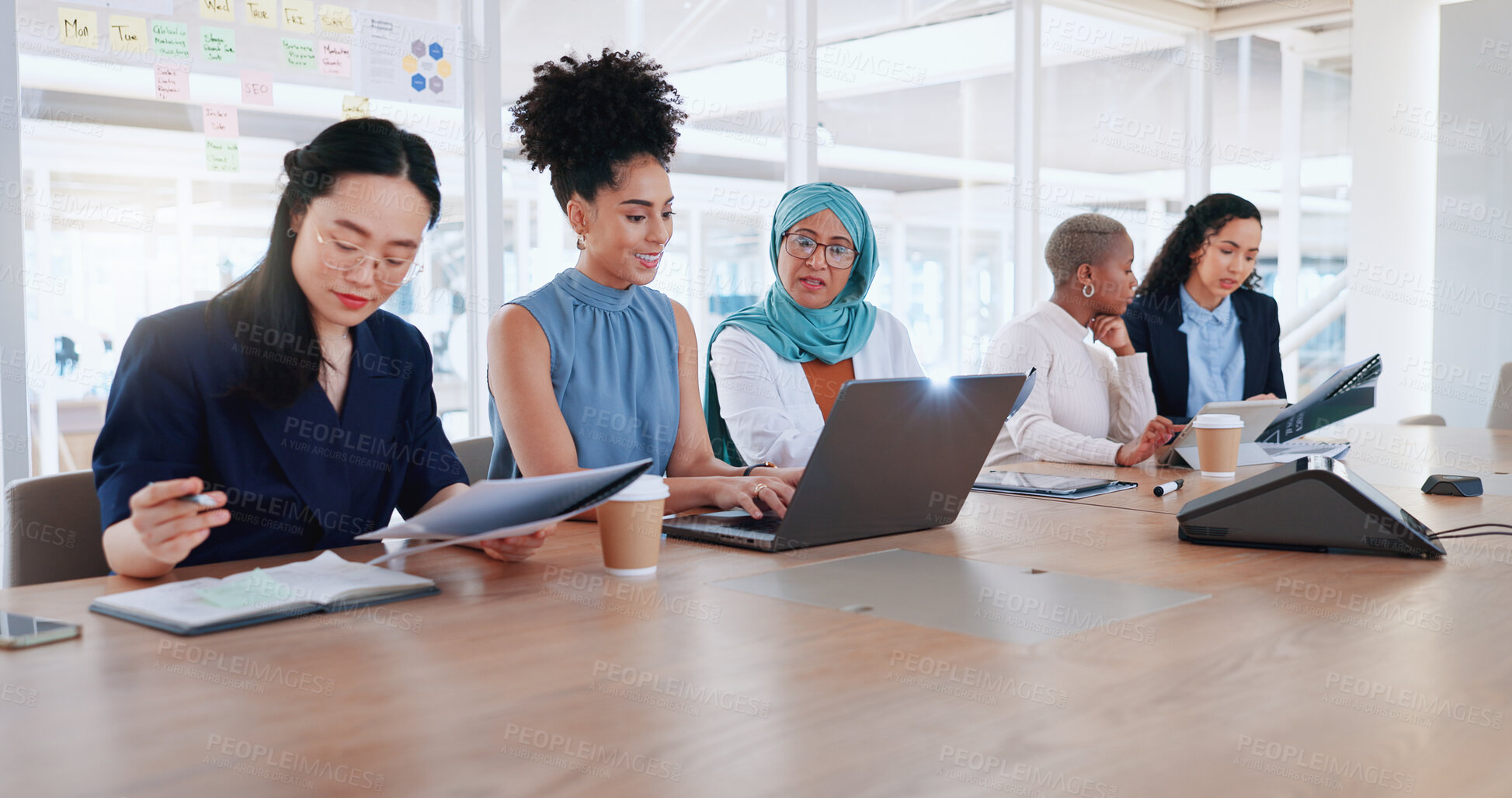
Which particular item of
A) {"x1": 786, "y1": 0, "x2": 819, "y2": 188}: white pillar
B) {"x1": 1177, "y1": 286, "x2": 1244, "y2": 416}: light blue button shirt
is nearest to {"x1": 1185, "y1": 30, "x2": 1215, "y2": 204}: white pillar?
{"x1": 786, "y1": 0, "x2": 819, "y2": 188}: white pillar

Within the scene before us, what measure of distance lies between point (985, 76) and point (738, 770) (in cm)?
508

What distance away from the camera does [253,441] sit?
146 cm

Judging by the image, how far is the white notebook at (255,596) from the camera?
1.00 meters

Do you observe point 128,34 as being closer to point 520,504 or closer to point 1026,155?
point 520,504

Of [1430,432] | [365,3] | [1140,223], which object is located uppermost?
[365,3]

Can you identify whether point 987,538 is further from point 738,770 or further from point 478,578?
point 738,770

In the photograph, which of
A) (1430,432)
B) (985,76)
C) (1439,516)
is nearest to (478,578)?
(1439,516)

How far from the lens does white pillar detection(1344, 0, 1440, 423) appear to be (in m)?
5.12

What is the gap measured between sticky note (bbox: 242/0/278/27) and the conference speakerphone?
2778 millimetres

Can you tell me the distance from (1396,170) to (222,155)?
15.7 ft

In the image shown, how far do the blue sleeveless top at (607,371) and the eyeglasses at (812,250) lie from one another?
498mm

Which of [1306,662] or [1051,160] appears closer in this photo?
[1306,662]

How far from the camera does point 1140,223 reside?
623cm

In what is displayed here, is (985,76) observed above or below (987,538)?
above
